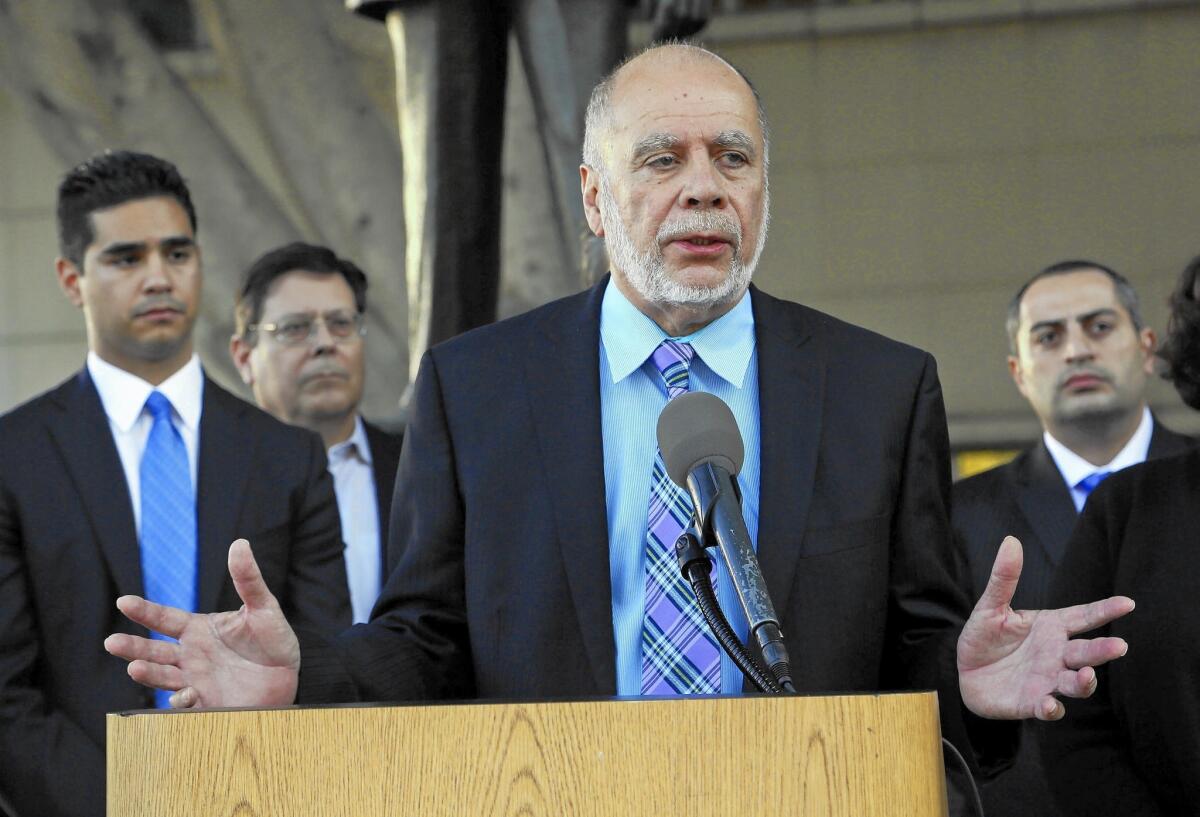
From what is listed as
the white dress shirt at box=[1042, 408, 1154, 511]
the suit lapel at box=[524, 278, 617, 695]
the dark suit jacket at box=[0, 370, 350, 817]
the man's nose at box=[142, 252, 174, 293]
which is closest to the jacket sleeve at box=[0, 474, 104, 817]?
the dark suit jacket at box=[0, 370, 350, 817]

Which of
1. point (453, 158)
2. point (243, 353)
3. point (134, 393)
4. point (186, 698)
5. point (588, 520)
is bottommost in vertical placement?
point (186, 698)

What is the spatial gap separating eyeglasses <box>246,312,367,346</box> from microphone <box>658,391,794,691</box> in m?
2.89

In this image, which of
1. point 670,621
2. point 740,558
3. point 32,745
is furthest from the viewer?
point 32,745

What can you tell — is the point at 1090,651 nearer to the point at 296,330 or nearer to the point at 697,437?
the point at 697,437

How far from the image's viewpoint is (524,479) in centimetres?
264

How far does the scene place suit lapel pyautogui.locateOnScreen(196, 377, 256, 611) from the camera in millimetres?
3637

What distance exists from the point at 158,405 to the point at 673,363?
151cm

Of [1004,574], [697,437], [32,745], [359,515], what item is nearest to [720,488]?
[697,437]

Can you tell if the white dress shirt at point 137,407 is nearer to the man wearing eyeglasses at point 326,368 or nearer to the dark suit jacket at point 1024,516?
the man wearing eyeglasses at point 326,368

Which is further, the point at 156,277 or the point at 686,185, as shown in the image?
the point at 156,277

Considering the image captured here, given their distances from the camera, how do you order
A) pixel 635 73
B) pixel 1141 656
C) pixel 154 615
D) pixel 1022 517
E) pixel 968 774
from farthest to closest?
pixel 1022 517
pixel 1141 656
pixel 635 73
pixel 968 774
pixel 154 615

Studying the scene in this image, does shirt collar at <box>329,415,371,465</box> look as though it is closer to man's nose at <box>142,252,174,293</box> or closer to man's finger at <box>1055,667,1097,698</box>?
man's nose at <box>142,252,174,293</box>

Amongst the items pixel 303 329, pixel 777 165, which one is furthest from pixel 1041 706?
pixel 777 165

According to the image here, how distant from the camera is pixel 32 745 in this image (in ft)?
11.0
